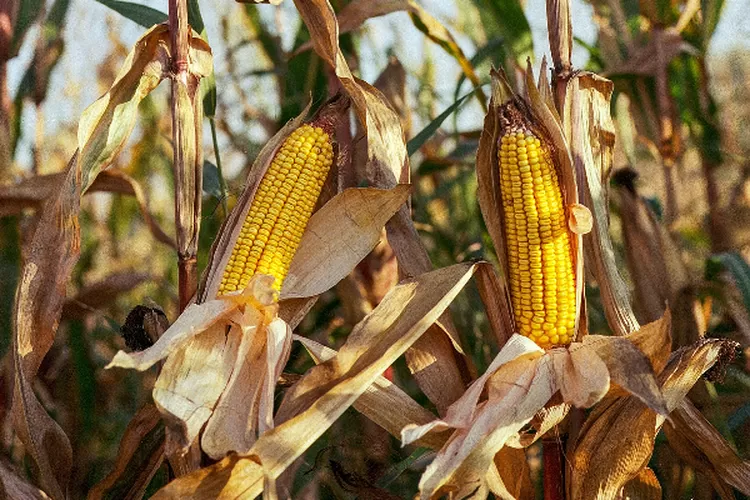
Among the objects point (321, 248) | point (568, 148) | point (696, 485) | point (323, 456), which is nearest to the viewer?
point (568, 148)

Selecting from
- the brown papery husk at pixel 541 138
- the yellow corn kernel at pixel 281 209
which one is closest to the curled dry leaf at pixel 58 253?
the yellow corn kernel at pixel 281 209

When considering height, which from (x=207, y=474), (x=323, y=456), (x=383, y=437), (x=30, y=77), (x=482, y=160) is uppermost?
(x=30, y=77)

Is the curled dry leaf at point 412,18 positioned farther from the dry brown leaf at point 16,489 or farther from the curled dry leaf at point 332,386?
the dry brown leaf at point 16,489

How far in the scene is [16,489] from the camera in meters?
1.90

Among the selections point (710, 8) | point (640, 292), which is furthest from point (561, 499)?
point (710, 8)

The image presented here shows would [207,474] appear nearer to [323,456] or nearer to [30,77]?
[323,456]

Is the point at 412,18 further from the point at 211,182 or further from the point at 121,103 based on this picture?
the point at 121,103

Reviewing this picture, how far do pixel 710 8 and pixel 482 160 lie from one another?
1990 mm

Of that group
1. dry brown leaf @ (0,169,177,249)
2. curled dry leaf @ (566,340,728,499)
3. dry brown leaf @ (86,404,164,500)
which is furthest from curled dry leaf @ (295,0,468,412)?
dry brown leaf @ (0,169,177,249)

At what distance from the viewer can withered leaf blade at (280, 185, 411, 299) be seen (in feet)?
6.54

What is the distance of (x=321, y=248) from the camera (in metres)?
2.03

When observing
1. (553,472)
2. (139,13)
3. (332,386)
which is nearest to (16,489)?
(332,386)

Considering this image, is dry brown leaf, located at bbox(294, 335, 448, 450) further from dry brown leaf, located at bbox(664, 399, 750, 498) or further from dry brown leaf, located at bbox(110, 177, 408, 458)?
dry brown leaf, located at bbox(664, 399, 750, 498)

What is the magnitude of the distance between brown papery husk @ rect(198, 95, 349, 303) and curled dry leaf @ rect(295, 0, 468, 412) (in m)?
0.08
